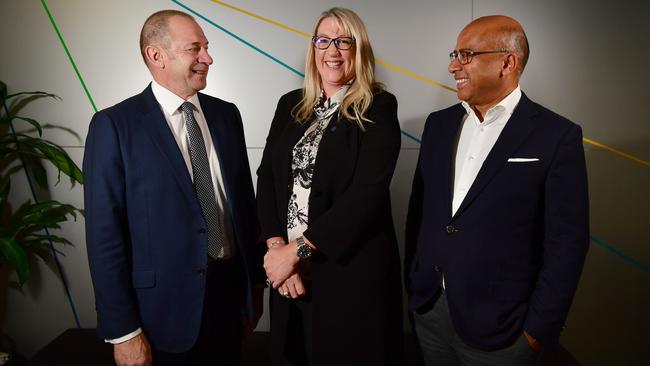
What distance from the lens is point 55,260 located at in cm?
291

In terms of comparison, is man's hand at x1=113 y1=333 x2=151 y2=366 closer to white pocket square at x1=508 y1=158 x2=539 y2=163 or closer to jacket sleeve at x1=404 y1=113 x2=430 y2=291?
jacket sleeve at x1=404 y1=113 x2=430 y2=291

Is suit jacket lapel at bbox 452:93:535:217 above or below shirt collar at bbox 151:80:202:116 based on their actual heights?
below

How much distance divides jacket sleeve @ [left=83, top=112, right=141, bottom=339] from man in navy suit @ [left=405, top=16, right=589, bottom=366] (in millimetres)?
1082

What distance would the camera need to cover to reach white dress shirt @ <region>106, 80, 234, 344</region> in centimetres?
165

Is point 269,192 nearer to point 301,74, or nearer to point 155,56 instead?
point 155,56

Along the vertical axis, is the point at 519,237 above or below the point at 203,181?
below

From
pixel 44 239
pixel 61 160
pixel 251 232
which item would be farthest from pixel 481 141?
pixel 44 239

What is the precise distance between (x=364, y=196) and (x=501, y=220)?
47 cm

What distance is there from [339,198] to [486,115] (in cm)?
61

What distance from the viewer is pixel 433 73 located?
104 inches

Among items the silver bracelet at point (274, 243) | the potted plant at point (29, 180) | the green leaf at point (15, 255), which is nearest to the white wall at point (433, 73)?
the potted plant at point (29, 180)

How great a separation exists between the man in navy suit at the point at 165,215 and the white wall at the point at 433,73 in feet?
3.36

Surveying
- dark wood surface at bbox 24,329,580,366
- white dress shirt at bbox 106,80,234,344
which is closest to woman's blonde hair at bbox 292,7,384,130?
white dress shirt at bbox 106,80,234,344

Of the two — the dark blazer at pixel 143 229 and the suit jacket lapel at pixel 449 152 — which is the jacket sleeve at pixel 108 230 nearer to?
the dark blazer at pixel 143 229
